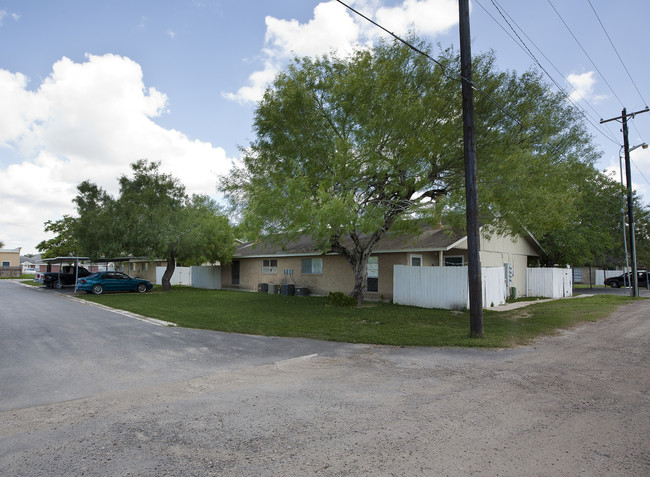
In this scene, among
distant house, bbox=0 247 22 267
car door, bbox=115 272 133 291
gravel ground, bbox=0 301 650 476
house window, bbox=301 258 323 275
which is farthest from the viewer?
distant house, bbox=0 247 22 267

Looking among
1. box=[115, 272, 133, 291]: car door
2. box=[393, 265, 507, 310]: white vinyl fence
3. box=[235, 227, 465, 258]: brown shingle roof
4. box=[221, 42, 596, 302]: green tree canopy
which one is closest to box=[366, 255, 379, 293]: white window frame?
box=[235, 227, 465, 258]: brown shingle roof

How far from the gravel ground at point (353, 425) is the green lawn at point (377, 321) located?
2.67 m

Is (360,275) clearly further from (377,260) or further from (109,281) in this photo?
(109,281)

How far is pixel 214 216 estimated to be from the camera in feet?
88.2

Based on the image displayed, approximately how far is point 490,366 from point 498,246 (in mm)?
15588

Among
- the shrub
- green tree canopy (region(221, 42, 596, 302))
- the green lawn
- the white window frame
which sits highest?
green tree canopy (region(221, 42, 596, 302))

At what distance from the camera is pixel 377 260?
64.6 ft

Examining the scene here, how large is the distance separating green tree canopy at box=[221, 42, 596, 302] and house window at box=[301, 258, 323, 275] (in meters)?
7.06

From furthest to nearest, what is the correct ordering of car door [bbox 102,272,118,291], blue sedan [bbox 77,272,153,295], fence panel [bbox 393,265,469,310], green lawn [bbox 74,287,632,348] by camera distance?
car door [bbox 102,272,118,291] → blue sedan [bbox 77,272,153,295] → fence panel [bbox 393,265,469,310] → green lawn [bbox 74,287,632,348]

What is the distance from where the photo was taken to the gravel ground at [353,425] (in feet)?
11.4

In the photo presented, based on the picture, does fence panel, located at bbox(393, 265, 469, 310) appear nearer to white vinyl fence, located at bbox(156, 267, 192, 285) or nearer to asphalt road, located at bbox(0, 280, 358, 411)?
asphalt road, located at bbox(0, 280, 358, 411)

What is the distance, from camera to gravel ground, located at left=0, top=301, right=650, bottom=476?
3463 mm

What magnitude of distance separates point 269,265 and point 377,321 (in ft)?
46.5

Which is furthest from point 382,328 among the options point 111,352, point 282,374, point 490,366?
point 111,352
